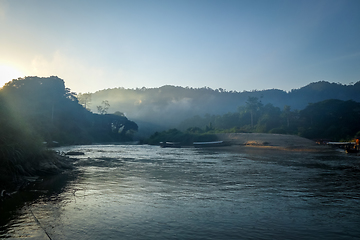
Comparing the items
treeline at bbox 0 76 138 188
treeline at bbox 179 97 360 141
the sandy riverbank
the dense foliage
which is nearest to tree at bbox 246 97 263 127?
treeline at bbox 179 97 360 141

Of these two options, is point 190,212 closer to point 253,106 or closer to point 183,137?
point 183,137

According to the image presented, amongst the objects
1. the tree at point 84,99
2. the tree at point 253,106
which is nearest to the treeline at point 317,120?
the tree at point 253,106

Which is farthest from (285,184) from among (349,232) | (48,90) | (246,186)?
(48,90)

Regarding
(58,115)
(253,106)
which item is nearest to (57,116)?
(58,115)

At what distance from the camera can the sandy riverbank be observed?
6014 cm

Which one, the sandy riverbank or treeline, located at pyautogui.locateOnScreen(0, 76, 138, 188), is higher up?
treeline, located at pyautogui.locateOnScreen(0, 76, 138, 188)

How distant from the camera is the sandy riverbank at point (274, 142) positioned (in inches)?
2368

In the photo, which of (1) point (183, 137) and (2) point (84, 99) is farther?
(2) point (84, 99)

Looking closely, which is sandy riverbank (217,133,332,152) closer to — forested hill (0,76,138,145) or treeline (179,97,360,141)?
treeline (179,97,360,141)

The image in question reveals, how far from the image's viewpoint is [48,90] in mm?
134500

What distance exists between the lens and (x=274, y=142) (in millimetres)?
74000

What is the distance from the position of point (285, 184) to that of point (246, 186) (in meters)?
2.80

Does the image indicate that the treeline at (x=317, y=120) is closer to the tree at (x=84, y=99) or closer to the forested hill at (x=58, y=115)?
the forested hill at (x=58, y=115)

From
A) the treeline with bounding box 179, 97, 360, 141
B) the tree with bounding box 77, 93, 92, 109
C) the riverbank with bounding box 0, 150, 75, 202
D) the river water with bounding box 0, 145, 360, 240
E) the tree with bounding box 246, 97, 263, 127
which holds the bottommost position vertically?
the river water with bounding box 0, 145, 360, 240
